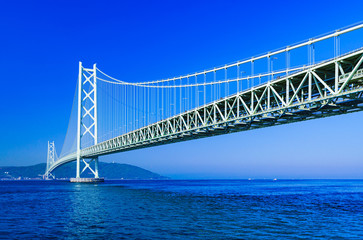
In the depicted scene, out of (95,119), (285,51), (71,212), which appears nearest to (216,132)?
(285,51)

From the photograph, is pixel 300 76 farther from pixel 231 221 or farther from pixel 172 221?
A: pixel 172 221

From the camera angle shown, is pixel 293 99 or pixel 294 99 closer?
pixel 293 99

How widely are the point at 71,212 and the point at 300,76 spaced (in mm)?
17069

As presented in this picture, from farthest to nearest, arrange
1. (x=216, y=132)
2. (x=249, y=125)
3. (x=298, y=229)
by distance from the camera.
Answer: (x=216, y=132)
(x=249, y=125)
(x=298, y=229)

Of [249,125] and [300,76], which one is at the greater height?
[300,76]

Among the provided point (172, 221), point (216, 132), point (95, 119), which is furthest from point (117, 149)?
point (172, 221)

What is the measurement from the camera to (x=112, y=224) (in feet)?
60.4

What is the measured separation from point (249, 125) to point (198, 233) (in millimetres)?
18863

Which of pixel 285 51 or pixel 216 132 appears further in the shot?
pixel 216 132

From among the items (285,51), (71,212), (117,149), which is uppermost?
(285,51)

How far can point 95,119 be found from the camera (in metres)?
79.1

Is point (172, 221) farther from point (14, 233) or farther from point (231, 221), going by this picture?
point (14, 233)

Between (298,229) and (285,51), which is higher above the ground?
(285,51)

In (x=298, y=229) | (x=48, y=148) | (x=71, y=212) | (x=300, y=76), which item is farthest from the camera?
(x=48, y=148)
